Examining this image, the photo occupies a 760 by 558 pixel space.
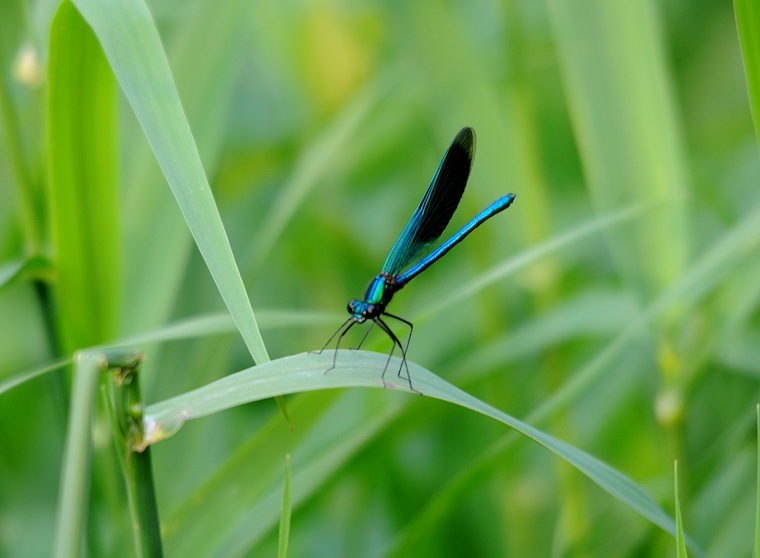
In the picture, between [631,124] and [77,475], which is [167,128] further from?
[631,124]

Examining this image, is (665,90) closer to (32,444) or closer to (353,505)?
(353,505)


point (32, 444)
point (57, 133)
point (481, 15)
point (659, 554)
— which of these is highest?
point (481, 15)

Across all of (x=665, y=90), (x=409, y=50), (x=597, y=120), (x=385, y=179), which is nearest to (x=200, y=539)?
(x=597, y=120)

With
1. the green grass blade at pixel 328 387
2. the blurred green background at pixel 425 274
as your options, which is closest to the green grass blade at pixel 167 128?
the green grass blade at pixel 328 387

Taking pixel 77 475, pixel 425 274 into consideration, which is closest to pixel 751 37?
pixel 77 475

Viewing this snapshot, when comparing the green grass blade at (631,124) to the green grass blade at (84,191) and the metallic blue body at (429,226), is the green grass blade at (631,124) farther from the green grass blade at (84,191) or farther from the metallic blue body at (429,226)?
the green grass blade at (84,191)

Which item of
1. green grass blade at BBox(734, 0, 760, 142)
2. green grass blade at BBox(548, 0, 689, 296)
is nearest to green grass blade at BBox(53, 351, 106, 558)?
green grass blade at BBox(734, 0, 760, 142)
